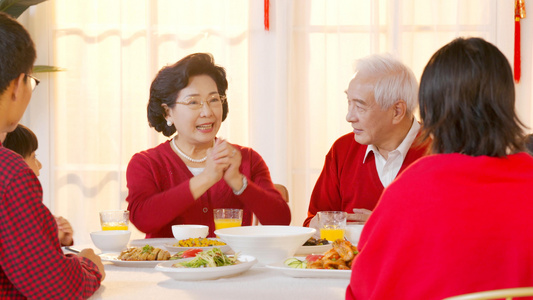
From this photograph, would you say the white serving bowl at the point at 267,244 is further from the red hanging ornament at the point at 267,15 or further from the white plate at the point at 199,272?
the red hanging ornament at the point at 267,15

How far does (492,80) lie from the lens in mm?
1187

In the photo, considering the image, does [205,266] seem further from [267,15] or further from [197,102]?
[267,15]

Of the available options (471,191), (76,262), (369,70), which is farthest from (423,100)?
(369,70)

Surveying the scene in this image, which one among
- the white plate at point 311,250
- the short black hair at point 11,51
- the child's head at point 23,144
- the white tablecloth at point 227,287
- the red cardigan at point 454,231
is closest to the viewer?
the red cardigan at point 454,231

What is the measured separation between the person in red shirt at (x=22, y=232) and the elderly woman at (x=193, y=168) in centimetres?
109

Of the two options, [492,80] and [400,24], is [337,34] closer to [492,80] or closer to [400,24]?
[400,24]

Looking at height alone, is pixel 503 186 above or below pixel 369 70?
below

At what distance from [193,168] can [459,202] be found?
1.63 meters

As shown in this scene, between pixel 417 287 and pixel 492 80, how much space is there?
401mm

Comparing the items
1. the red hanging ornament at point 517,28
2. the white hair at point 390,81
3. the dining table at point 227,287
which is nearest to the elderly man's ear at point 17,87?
the dining table at point 227,287

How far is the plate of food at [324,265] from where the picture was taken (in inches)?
58.3

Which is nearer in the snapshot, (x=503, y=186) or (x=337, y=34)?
(x=503, y=186)

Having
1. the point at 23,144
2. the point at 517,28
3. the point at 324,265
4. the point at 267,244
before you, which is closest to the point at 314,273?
the point at 324,265

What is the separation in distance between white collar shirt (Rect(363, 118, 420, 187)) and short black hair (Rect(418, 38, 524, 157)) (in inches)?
52.0
